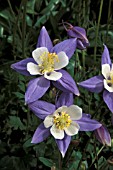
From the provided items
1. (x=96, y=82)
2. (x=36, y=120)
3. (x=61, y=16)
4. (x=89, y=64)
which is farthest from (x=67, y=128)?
(x=61, y=16)

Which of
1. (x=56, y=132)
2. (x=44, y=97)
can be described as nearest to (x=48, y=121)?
(x=56, y=132)

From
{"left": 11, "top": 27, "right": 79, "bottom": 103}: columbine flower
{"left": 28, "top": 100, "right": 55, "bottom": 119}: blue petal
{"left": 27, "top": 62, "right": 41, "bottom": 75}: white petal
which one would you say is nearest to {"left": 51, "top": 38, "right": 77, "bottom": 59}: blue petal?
{"left": 11, "top": 27, "right": 79, "bottom": 103}: columbine flower

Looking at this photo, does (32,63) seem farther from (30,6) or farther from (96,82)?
(30,6)

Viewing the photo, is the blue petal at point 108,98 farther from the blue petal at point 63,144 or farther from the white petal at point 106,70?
the blue petal at point 63,144

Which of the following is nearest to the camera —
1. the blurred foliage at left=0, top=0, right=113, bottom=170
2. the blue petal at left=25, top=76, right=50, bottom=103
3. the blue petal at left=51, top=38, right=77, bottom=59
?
the blue petal at left=25, top=76, right=50, bottom=103

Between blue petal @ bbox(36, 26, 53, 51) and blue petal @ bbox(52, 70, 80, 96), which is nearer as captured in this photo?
blue petal @ bbox(52, 70, 80, 96)

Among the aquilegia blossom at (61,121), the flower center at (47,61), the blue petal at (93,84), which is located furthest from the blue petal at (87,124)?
the flower center at (47,61)

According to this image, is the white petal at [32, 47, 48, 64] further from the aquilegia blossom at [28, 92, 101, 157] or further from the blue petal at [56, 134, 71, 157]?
the blue petal at [56, 134, 71, 157]

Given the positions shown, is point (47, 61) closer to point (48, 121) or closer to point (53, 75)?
point (53, 75)
